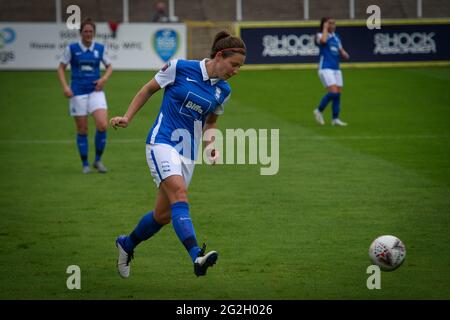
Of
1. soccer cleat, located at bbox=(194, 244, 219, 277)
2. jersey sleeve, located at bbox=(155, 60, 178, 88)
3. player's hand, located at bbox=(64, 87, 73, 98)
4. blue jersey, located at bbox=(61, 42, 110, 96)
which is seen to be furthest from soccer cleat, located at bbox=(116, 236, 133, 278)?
blue jersey, located at bbox=(61, 42, 110, 96)

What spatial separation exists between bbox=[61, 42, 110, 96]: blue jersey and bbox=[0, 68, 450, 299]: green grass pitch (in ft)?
4.89

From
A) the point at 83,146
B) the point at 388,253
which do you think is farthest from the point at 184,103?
the point at 83,146

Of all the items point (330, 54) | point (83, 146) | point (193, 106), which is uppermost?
point (330, 54)

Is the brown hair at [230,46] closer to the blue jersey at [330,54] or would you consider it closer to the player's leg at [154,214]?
the player's leg at [154,214]

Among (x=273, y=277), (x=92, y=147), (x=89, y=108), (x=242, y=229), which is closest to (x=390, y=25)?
(x=92, y=147)

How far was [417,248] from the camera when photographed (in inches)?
405

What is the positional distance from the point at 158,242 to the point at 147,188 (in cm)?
377

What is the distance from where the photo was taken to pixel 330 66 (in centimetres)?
2283

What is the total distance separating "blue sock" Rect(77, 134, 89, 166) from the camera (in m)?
16.2

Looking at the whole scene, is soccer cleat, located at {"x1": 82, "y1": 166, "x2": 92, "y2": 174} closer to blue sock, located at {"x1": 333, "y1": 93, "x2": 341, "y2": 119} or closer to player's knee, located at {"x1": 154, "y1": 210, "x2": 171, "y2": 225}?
player's knee, located at {"x1": 154, "y1": 210, "x2": 171, "y2": 225}

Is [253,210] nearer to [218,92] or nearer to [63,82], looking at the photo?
[218,92]

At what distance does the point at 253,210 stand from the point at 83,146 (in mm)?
4550

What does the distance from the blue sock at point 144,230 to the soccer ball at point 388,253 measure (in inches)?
83.3

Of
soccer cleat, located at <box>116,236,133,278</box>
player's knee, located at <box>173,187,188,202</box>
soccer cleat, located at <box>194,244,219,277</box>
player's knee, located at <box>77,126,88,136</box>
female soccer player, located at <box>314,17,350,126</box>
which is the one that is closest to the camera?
soccer cleat, located at <box>194,244,219,277</box>
